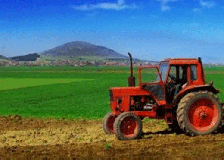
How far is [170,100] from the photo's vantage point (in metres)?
11.9

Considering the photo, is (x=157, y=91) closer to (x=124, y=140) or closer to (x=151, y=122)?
(x=124, y=140)

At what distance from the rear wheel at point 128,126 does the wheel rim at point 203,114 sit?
5.52 feet

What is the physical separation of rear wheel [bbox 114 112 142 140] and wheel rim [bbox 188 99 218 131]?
5.52 feet

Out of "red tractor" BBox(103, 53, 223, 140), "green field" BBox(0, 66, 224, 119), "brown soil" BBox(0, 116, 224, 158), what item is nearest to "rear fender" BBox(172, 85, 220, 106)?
"red tractor" BBox(103, 53, 223, 140)

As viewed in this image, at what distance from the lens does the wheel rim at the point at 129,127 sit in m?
11.2

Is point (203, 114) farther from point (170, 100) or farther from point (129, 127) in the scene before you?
point (129, 127)

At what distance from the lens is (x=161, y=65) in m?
12.1

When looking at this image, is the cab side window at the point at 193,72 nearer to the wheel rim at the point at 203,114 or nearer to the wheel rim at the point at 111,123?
the wheel rim at the point at 203,114

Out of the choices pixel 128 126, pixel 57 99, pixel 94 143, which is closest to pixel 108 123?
pixel 128 126

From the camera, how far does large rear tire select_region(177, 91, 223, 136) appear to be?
11.3 metres

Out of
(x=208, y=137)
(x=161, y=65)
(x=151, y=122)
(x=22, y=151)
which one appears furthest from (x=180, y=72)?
(x=22, y=151)

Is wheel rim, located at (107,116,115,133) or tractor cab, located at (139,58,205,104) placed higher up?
tractor cab, located at (139,58,205,104)

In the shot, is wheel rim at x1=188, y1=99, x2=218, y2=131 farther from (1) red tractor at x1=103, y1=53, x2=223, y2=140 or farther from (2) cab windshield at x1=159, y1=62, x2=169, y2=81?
(2) cab windshield at x1=159, y1=62, x2=169, y2=81

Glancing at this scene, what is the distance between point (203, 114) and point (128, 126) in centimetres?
241
